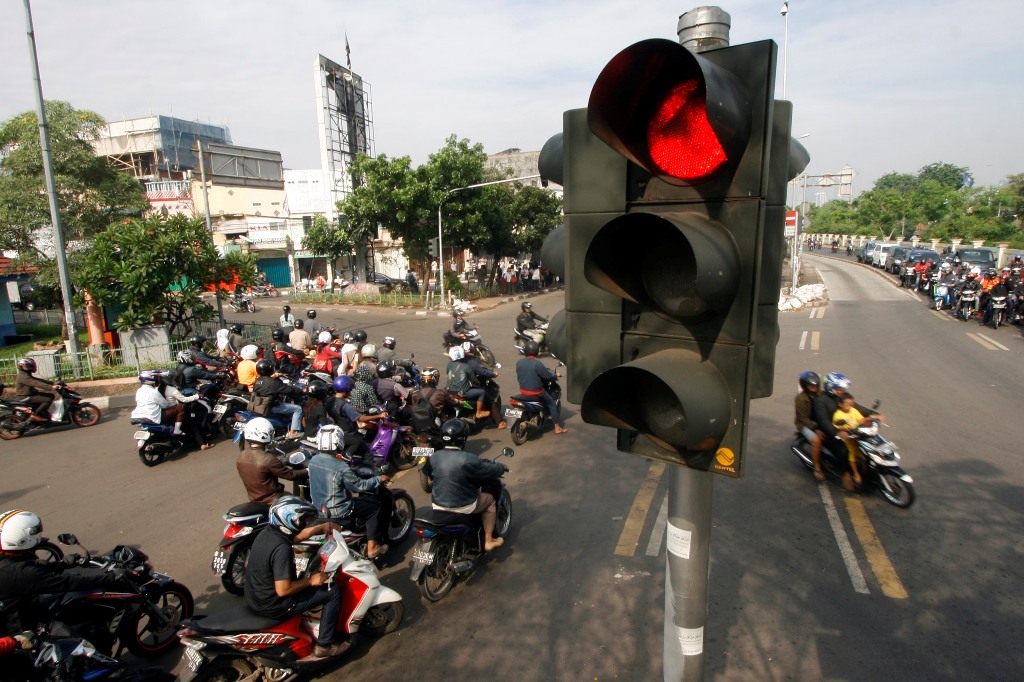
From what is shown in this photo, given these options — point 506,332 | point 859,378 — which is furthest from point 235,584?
point 506,332

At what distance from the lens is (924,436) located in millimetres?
9039

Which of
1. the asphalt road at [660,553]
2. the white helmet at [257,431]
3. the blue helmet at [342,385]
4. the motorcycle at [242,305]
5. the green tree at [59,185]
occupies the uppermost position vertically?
A: the green tree at [59,185]

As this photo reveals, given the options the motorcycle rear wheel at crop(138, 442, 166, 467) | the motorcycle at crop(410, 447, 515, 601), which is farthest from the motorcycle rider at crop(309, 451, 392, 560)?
the motorcycle rear wheel at crop(138, 442, 166, 467)

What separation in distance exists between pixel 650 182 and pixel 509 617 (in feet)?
13.6

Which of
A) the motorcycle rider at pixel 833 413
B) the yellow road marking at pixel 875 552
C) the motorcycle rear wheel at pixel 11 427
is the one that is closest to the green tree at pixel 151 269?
the motorcycle rear wheel at pixel 11 427

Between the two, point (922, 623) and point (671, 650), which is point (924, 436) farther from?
point (671, 650)

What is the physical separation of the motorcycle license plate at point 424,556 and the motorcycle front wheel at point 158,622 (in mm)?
1811

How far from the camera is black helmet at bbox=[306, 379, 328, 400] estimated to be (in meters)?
9.69

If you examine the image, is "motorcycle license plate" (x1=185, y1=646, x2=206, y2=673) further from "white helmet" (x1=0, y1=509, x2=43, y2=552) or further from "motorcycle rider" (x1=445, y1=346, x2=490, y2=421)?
"motorcycle rider" (x1=445, y1=346, x2=490, y2=421)

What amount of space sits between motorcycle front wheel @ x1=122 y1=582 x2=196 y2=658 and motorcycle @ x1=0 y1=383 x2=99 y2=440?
291 inches

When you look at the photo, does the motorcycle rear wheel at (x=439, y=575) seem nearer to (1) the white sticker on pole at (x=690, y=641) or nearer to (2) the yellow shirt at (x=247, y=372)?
(1) the white sticker on pole at (x=690, y=641)

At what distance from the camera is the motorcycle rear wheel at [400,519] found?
249 inches

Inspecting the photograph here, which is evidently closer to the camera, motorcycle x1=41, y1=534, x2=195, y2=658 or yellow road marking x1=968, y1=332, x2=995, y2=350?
motorcycle x1=41, y1=534, x2=195, y2=658

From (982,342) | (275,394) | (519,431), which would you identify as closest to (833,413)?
(519,431)
